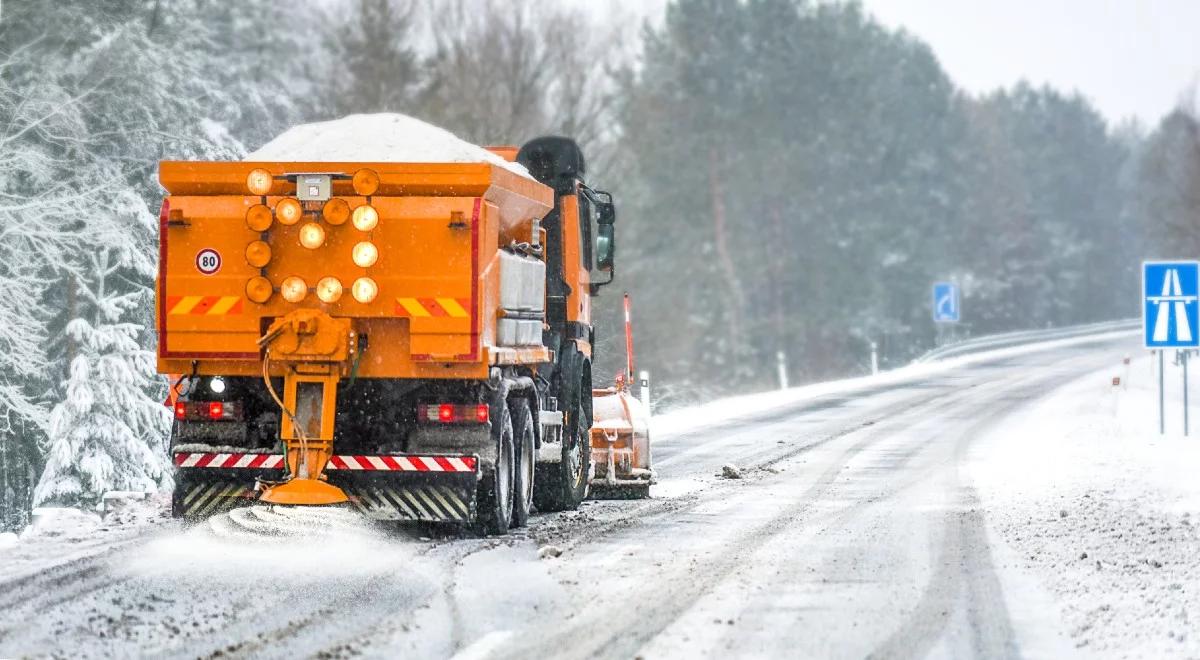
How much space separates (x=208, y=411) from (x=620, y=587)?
11.7 feet

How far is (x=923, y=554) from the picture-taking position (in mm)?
10961

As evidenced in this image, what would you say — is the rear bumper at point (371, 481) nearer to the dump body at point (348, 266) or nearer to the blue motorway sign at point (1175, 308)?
the dump body at point (348, 266)

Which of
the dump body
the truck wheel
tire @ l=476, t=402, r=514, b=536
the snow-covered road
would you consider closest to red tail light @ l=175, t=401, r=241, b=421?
the dump body

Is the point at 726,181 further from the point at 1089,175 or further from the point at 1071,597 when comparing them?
the point at 1071,597

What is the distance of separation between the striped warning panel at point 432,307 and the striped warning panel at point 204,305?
108 cm

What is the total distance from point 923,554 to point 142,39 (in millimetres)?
19278

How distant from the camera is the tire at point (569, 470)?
1400cm

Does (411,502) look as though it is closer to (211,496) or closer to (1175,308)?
(211,496)

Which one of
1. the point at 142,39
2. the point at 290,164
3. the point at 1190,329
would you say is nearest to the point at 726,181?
the point at 142,39

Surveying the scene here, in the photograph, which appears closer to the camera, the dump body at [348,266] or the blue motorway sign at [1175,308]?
the dump body at [348,266]

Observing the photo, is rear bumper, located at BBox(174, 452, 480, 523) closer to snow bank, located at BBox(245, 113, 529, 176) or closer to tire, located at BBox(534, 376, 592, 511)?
snow bank, located at BBox(245, 113, 529, 176)

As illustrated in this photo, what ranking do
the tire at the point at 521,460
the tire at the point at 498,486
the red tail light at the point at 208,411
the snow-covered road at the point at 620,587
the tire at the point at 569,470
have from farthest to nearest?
the tire at the point at 569,470, the tire at the point at 521,460, the tire at the point at 498,486, the red tail light at the point at 208,411, the snow-covered road at the point at 620,587

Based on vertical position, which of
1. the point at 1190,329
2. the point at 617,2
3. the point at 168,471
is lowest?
the point at 168,471

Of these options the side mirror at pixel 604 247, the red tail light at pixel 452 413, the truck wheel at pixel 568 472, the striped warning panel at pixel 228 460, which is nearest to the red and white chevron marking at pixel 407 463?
the red tail light at pixel 452 413
